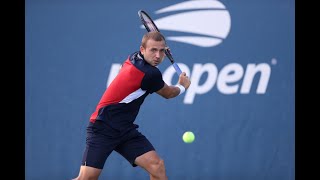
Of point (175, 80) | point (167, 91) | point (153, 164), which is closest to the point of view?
point (153, 164)

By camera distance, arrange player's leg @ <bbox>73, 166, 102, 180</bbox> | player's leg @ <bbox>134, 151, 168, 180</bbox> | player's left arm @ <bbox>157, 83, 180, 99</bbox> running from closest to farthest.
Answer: player's leg @ <bbox>73, 166, 102, 180</bbox> < player's leg @ <bbox>134, 151, 168, 180</bbox> < player's left arm @ <bbox>157, 83, 180, 99</bbox>

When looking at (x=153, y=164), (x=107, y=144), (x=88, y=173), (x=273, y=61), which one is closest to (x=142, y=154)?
(x=153, y=164)

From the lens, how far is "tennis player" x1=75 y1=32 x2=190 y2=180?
5.82 metres

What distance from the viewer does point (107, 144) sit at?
5855 mm

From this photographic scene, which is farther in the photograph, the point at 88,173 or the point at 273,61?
the point at 273,61

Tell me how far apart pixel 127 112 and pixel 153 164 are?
1.60 ft

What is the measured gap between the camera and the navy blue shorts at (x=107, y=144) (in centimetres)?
580

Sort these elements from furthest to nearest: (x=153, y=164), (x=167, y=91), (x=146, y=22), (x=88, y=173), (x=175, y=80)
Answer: (x=175, y=80)
(x=146, y=22)
(x=167, y=91)
(x=153, y=164)
(x=88, y=173)

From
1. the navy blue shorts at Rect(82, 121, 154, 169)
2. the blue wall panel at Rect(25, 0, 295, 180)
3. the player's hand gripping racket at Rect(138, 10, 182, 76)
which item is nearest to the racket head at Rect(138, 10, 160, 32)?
the player's hand gripping racket at Rect(138, 10, 182, 76)

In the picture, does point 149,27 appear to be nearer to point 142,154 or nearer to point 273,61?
point 142,154

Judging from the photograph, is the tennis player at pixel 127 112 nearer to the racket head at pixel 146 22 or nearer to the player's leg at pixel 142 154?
the player's leg at pixel 142 154

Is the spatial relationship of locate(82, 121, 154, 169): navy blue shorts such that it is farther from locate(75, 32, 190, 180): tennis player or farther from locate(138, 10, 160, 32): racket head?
locate(138, 10, 160, 32): racket head

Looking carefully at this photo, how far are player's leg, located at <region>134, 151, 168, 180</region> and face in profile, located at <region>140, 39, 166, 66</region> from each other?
30.6 inches

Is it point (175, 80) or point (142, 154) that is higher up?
point (175, 80)
